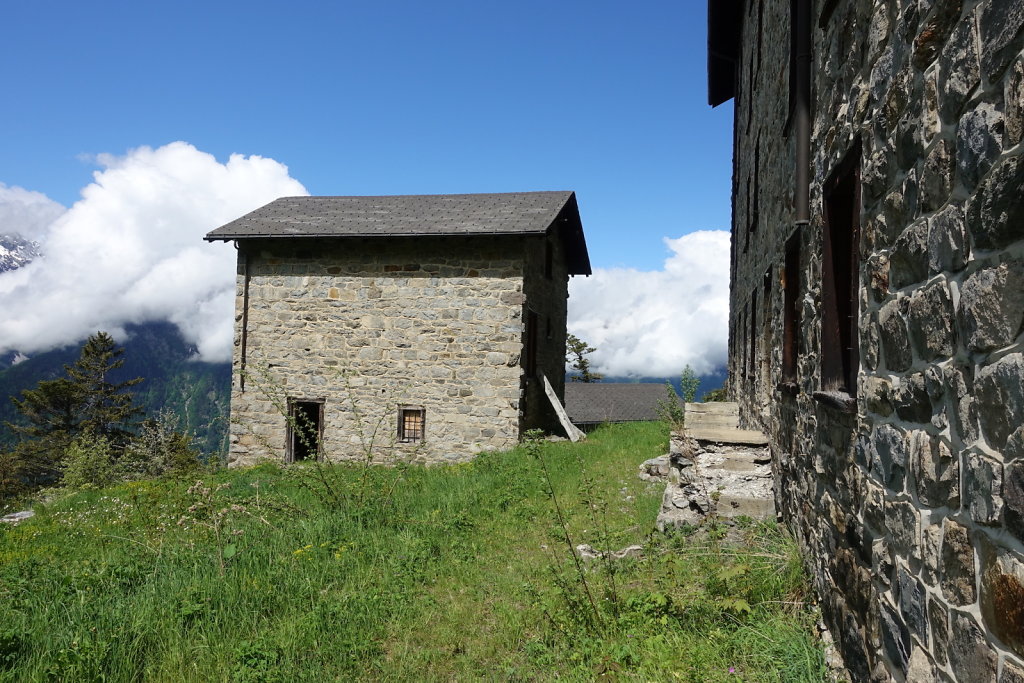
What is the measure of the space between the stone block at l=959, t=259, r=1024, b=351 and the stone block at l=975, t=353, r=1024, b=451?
6 cm

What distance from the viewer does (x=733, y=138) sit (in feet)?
44.7

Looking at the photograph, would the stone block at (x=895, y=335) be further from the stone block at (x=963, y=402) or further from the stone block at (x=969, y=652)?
the stone block at (x=969, y=652)

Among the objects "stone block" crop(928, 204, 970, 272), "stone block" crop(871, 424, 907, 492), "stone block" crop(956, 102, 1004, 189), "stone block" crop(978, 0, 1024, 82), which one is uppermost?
"stone block" crop(978, 0, 1024, 82)

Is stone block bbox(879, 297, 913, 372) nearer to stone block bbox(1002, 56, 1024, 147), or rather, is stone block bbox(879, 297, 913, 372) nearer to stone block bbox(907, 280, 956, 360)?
stone block bbox(907, 280, 956, 360)

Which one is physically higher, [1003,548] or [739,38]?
[739,38]

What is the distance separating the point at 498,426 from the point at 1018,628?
1149 centimetres

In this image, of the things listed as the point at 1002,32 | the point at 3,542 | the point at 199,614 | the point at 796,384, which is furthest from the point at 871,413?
the point at 3,542

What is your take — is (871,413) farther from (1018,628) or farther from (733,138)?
(733,138)

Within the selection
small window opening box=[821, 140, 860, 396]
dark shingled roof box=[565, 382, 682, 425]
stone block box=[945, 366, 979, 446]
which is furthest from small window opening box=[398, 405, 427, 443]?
dark shingled roof box=[565, 382, 682, 425]

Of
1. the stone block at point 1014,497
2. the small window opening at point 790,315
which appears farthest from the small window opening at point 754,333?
the stone block at point 1014,497

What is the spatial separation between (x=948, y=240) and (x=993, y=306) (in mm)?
378

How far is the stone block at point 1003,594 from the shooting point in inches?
55.3

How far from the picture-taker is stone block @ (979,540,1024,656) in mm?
1405

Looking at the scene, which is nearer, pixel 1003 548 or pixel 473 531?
pixel 1003 548
